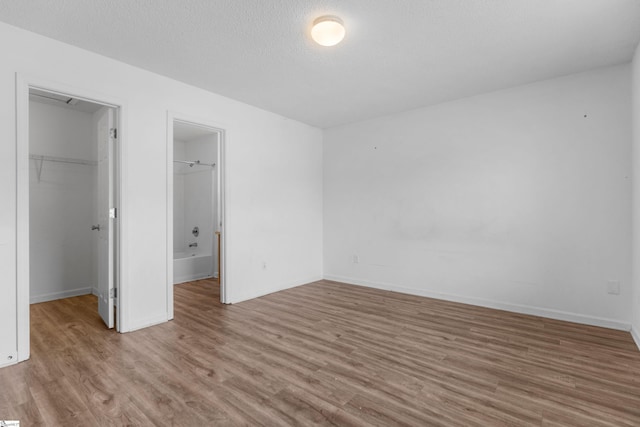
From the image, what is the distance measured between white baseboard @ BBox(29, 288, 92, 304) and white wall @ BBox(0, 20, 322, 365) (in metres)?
1.98

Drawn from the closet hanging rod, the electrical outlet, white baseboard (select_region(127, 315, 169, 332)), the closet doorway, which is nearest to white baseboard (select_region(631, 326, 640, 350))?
the electrical outlet

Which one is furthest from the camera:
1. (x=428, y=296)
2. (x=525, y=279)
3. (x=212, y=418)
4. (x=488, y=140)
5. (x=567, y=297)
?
(x=428, y=296)

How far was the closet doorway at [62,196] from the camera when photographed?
413cm

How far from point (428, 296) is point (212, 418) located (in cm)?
326

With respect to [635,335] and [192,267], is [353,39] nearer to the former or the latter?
[635,335]

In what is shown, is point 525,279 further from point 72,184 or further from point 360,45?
point 72,184

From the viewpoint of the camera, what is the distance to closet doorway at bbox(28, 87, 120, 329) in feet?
13.5

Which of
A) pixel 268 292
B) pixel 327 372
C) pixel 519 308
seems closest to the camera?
pixel 327 372

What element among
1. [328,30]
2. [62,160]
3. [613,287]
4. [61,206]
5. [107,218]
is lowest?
[613,287]

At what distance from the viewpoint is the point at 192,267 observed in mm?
5410

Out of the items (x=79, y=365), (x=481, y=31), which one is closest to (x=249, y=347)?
(x=79, y=365)

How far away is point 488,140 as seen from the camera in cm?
385

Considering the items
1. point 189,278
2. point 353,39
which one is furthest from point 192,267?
point 353,39

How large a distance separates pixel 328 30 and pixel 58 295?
4.64m
